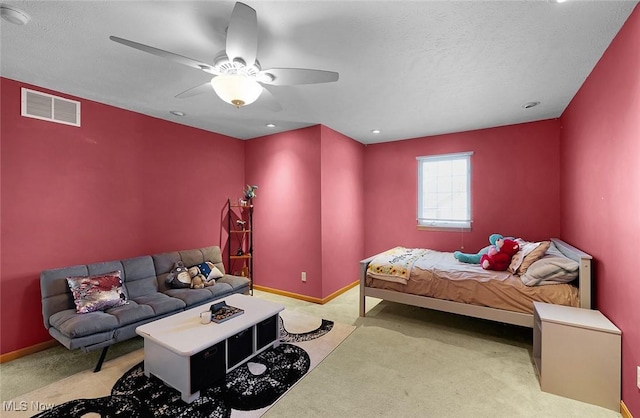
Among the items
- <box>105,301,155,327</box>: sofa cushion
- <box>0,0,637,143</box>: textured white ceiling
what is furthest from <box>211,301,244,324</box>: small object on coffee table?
<box>0,0,637,143</box>: textured white ceiling

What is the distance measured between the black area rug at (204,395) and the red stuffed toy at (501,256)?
225 cm

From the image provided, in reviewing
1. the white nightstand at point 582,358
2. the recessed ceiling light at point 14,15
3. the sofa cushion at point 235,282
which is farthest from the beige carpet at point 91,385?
the recessed ceiling light at point 14,15

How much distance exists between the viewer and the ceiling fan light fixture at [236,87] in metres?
1.79

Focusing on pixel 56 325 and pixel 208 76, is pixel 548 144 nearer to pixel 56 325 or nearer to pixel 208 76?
pixel 208 76

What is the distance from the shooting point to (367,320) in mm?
3459

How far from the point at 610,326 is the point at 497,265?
1154 millimetres

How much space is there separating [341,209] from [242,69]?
2.91 metres

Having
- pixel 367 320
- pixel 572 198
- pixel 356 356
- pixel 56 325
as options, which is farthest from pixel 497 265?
pixel 56 325

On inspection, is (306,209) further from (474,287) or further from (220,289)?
(474,287)

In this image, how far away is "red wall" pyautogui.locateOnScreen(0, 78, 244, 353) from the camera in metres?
2.62

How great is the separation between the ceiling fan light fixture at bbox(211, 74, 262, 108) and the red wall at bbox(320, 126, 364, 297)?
7.32 feet

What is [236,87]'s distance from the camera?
1801 millimetres

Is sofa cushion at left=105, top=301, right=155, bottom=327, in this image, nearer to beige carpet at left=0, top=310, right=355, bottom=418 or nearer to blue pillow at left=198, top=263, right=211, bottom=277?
beige carpet at left=0, top=310, right=355, bottom=418

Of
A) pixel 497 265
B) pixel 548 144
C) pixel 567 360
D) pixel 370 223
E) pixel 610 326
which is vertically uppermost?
pixel 548 144
